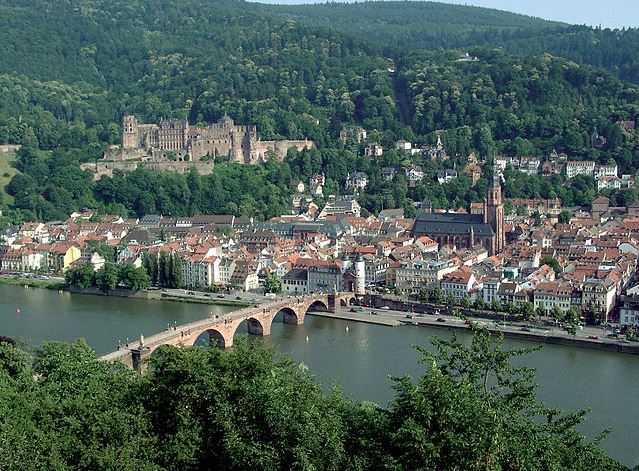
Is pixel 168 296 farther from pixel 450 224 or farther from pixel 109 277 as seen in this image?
pixel 450 224

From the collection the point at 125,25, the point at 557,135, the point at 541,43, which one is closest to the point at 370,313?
the point at 557,135

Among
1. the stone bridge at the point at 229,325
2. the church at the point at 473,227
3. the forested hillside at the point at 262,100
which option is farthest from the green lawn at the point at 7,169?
the stone bridge at the point at 229,325

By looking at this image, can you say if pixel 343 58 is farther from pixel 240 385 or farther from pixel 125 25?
pixel 240 385

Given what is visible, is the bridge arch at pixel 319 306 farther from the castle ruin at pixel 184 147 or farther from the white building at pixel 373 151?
the white building at pixel 373 151

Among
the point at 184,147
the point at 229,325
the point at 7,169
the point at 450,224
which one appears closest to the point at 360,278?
the point at 229,325

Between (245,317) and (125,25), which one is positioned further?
(125,25)

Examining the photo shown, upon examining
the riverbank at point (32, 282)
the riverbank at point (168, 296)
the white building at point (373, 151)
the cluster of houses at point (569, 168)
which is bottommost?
the riverbank at point (32, 282)

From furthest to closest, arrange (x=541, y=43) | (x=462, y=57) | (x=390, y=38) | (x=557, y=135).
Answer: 1. (x=390, y=38)
2. (x=541, y=43)
3. (x=462, y=57)
4. (x=557, y=135)
